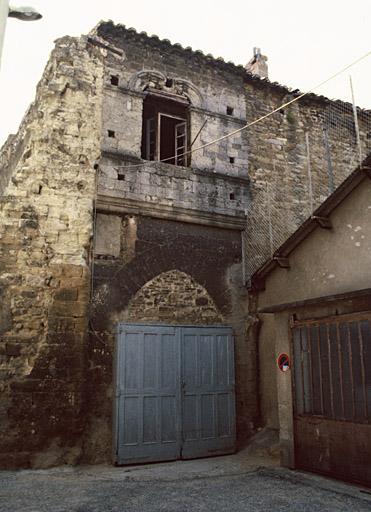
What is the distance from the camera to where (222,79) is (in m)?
9.97

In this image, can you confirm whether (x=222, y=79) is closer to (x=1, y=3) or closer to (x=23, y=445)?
(x=1, y=3)

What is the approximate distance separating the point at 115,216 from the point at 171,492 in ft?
15.1

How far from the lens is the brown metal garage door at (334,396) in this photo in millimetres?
5461

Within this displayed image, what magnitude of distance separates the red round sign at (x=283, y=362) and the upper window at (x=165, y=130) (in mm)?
4413

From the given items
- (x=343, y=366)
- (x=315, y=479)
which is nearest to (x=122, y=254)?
(x=343, y=366)

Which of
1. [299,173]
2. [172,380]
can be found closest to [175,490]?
[172,380]

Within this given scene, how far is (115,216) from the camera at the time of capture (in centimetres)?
814

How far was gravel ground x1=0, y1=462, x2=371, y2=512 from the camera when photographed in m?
4.82

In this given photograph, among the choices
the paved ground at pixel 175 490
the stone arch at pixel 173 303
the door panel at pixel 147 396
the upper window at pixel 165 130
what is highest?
the upper window at pixel 165 130

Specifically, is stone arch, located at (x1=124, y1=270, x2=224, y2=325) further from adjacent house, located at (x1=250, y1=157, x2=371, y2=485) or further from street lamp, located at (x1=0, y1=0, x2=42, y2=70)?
street lamp, located at (x1=0, y1=0, x2=42, y2=70)

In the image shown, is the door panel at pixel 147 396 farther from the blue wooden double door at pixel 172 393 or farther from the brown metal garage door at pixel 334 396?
the brown metal garage door at pixel 334 396

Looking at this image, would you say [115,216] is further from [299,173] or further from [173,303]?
[299,173]

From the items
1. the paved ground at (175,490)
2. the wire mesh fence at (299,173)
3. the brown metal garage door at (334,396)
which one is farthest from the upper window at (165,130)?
the paved ground at (175,490)

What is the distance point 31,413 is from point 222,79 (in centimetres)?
773
